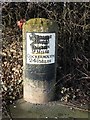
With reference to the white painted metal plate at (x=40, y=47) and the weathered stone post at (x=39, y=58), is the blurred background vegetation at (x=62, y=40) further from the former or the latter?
the white painted metal plate at (x=40, y=47)

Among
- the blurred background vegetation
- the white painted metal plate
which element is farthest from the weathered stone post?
the blurred background vegetation

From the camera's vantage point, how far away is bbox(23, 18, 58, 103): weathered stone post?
15.7 feet

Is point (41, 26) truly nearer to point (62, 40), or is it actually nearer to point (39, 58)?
point (39, 58)

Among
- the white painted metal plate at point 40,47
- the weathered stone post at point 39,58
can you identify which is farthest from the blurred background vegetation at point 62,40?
the white painted metal plate at point 40,47

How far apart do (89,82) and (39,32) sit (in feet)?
4.39

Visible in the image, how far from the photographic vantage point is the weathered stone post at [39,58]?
4.80 metres

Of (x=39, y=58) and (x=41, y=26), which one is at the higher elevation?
(x=41, y=26)

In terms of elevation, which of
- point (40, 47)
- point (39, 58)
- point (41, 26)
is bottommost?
point (39, 58)

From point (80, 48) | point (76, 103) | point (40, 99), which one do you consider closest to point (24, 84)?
point (40, 99)

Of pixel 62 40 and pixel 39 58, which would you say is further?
pixel 62 40

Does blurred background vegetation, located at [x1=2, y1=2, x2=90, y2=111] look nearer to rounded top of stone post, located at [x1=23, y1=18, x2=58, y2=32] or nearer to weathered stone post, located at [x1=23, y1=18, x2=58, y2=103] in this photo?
weathered stone post, located at [x1=23, y1=18, x2=58, y2=103]

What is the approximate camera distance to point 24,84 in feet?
16.7

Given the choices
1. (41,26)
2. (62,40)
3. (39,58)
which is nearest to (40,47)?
(39,58)

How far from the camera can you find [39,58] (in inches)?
191
